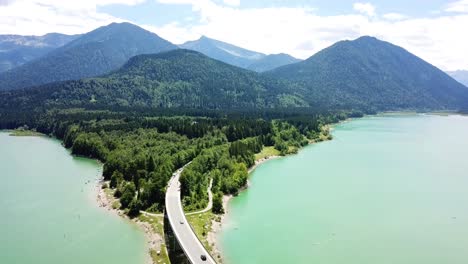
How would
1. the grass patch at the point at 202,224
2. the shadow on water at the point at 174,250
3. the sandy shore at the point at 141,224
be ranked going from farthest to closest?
1. the grass patch at the point at 202,224
2. the sandy shore at the point at 141,224
3. the shadow on water at the point at 174,250

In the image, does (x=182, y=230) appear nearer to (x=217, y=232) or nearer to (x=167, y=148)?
(x=217, y=232)

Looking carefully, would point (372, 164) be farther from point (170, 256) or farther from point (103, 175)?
point (170, 256)

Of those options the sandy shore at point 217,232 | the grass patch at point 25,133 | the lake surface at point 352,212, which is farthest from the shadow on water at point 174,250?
the grass patch at point 25,133

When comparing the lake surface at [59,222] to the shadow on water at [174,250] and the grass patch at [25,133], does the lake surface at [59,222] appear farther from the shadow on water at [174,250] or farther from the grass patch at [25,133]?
the grass patch at [25,133]

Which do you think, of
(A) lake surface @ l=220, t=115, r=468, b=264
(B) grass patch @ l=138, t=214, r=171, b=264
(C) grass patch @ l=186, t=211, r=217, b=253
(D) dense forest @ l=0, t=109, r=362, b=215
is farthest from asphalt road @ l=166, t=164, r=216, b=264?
(A) lake surface @ l=220, t=115, r=468, b=264

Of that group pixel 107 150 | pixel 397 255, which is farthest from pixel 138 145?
pixel 397 255
